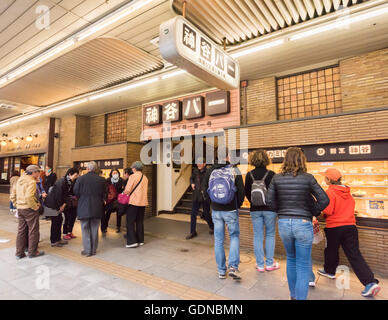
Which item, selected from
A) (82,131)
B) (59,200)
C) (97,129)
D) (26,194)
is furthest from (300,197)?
(82,131)

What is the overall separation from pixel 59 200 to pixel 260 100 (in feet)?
19.6

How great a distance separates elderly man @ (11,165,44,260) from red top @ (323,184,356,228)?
17.6ft

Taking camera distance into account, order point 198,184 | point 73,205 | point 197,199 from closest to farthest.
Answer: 1. point 73,205
2. point 197,199
3. point 198,184

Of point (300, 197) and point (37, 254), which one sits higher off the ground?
point (300, 197)

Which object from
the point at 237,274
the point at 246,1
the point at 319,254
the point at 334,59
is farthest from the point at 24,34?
the point at 319,254

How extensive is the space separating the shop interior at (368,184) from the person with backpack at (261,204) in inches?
69.2

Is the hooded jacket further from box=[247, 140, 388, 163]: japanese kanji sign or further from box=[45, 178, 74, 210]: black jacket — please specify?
box=[247, 140, 388, 163]: japanese kanji sign

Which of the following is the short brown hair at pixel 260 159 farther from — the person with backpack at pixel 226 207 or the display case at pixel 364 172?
the display case at pixel 364 172

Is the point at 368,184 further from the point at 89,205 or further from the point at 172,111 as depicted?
the point at 172,111

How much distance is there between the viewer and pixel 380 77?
5.48 metres

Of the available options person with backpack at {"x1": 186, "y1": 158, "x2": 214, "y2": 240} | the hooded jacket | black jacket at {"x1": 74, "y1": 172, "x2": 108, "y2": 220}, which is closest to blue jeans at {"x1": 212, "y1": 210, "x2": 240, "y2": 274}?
person with backpack at {"x1": 186, "y1": 158, "x2": 214, "y2": 240}

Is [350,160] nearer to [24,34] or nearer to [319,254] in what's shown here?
[319,254]

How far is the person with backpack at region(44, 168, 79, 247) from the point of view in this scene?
544cm

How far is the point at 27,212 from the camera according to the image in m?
4.71
